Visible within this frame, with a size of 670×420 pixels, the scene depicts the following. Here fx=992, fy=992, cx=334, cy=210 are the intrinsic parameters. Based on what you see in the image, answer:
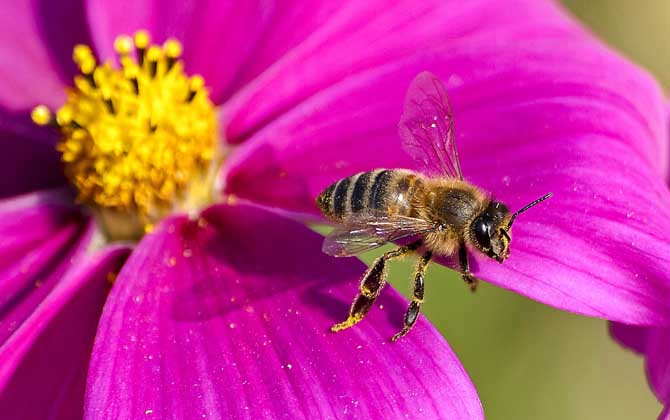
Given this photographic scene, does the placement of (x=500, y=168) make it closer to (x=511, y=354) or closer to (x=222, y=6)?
(x=222, y=6)

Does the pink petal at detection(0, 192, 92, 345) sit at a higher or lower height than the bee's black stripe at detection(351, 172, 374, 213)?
lower

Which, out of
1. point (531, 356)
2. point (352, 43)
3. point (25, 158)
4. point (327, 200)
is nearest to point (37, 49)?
point (25, 158)

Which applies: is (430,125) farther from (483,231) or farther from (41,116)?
(41,116)

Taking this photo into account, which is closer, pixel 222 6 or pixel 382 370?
pixel 382 370

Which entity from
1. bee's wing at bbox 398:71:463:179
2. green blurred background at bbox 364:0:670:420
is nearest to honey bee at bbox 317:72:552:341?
bee's wing at bbox 398:71:463:179

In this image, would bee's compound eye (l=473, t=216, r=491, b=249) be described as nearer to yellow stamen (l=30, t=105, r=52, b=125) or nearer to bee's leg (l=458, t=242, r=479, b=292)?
bee's leg (l=458, t=242, r=479, b=292)

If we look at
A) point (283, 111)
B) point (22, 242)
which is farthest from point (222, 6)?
point (22, 242)
